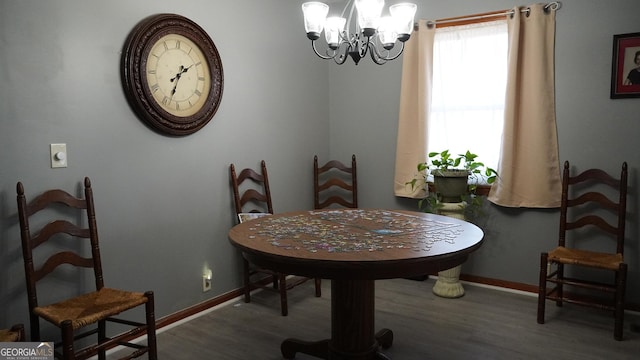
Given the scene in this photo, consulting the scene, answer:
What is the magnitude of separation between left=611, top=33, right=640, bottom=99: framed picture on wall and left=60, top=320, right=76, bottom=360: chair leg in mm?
3365

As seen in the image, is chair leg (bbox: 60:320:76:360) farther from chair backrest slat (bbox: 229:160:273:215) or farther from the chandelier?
the chandelier

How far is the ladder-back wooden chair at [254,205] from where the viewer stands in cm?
329

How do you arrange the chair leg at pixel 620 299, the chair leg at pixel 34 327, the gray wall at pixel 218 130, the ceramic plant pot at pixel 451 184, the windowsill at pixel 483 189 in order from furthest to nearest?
the windowsill at pixel 483 189 < the ceramic plant pot at pixel 451 184 < the chair leg at pixel 620 299 < the gray wall at pixel 218 130 < the chair leg at pixel 34 327

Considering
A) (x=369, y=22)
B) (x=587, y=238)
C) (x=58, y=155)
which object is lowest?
(x=587, y=238)

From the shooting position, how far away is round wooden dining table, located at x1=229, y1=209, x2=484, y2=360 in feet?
5.93

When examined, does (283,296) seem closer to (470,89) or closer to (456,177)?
(456,177)

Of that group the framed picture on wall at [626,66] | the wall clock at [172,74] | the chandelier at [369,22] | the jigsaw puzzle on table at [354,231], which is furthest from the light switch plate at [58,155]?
the framed picture on wall at [626,66]

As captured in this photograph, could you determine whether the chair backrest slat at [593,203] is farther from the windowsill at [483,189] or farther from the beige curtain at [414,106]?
the beige curtain at [414,106]

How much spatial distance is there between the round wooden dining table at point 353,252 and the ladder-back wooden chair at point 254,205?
668 mm

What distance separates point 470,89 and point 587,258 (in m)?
1.47

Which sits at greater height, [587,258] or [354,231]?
[354,231]

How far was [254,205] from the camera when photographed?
3.55m

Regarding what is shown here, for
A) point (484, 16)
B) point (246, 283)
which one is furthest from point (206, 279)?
point (484, 16)

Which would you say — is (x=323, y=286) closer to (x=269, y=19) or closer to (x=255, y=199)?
(x=255, y=199)
